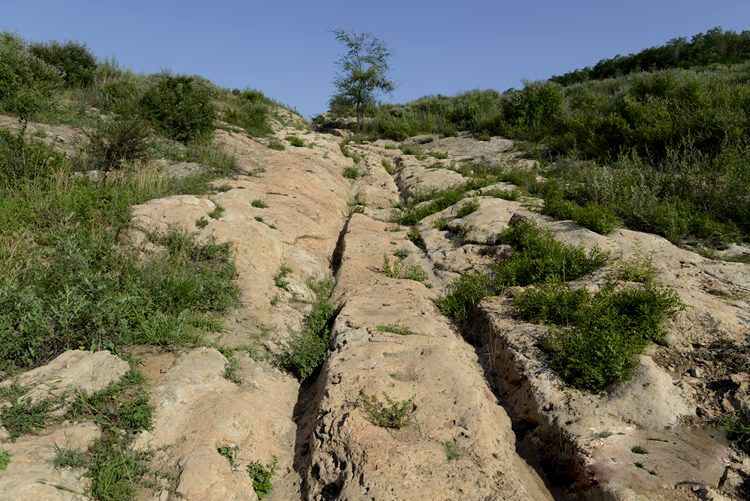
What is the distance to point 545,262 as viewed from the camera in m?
5.69

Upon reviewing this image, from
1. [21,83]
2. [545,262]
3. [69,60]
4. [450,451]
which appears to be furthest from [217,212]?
[69,60]

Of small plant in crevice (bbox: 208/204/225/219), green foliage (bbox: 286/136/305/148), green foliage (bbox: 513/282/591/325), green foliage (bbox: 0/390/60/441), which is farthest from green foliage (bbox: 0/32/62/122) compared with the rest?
green foliage (bbox: 513/282/591/325)

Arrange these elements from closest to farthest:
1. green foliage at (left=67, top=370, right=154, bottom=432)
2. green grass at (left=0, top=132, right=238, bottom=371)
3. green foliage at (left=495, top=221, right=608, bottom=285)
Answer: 1. green foliage at (left=67, top=370, right=154, bottom=432)
2. green grass at (left=0, top=132, right=238, bottom=371)
3. green foliage at (left=495, top=221, right=608, bottom=285)

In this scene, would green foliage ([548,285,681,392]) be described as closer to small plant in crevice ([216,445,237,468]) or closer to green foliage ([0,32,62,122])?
small plant in crevice ([216,445,237,468])

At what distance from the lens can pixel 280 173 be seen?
979 centimetres

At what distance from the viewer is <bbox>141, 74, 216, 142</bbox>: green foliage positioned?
10734mm

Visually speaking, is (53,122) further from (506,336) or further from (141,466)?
(506,336)

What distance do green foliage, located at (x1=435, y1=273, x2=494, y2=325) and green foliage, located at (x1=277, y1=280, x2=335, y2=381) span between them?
135 centimetres

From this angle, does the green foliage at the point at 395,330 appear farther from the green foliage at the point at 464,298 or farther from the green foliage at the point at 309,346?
the green foliage at the point at 464,298

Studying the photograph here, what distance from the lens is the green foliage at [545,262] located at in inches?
220

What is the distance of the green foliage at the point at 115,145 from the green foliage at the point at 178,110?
2.16 metres

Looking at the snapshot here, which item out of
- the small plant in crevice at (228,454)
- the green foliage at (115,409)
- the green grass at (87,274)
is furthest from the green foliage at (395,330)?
the green foliage at (115,409)

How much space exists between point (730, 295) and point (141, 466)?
565 centimetres

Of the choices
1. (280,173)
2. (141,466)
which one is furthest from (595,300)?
(280,173)
